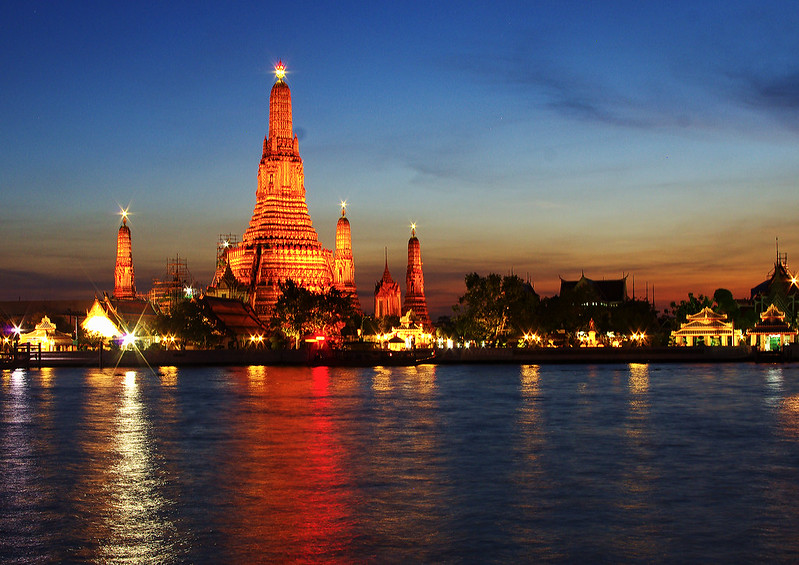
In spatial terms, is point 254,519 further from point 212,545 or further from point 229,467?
point 229,467

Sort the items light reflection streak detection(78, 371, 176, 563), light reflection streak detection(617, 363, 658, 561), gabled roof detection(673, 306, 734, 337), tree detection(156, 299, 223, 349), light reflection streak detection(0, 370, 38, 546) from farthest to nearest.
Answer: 1. gabled roof detection(673, 306, 734, 337)
2. tree detection(156, 299, 223, 349)
3. light reflection streak detection(0, 370, 38, 546)
4. light reflection streak detection(617, 363, 658, 561)
5. light reflection streak detection(78, 371, 176, 563)

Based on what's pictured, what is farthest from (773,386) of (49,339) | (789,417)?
(49,339)

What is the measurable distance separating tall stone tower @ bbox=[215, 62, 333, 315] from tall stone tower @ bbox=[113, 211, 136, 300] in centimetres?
2688

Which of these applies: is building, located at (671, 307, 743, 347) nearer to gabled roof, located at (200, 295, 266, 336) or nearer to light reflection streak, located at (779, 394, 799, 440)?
gabled roof, located at (200, 295, 266, 336)

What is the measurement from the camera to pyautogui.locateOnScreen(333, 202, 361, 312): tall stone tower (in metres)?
129

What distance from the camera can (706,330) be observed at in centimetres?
10000

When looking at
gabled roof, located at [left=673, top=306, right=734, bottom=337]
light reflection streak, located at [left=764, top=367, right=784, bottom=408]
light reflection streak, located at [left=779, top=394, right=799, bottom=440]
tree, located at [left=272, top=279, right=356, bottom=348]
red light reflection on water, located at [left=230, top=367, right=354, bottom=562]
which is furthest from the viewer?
gabled roof, located at [left=673, top=306, right=734, bottom=337]

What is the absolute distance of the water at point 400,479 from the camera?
17.0m

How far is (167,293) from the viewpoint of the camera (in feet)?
426

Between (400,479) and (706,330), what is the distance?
82047 mm

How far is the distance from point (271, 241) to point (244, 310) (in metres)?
12.4

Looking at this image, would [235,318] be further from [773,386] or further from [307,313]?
[773,386]

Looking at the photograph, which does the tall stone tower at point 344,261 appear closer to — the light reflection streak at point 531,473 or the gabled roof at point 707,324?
the gabled roof at point 707,324

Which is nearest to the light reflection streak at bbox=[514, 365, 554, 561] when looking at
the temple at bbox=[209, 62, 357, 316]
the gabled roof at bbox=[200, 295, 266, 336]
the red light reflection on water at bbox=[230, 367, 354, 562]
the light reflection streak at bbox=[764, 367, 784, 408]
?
the red light reflection on water at bbox=[230, 367, 354, 562]
